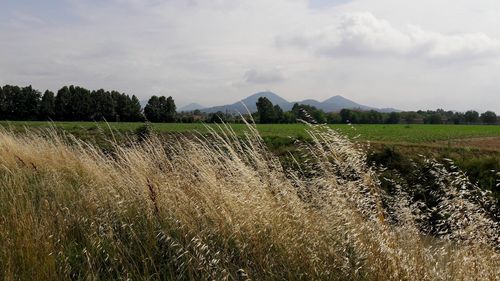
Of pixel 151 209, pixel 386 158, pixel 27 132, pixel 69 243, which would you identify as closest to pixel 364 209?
pixel 151 209

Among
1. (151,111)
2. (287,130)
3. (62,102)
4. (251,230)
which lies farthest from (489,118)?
(251,230)

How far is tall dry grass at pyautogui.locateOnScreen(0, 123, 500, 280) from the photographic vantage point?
3.33m

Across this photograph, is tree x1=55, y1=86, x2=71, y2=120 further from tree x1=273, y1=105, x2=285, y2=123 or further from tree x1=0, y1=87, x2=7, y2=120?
tree x1=273, y1=105, x2=285, y2=123

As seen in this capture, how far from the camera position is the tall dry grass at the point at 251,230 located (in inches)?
131

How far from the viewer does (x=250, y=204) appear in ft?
13.5

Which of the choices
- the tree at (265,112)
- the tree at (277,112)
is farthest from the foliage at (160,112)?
the tree at (277,112)

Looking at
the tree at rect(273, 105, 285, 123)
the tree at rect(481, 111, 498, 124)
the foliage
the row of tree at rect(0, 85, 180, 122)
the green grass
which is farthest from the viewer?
the tree at rect(481, 111, 498, 124)

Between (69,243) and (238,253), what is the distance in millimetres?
1558

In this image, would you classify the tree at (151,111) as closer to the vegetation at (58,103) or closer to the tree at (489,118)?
the vegetation at (58,103)

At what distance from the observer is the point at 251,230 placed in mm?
3807

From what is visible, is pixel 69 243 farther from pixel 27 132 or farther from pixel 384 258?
pixel 27 132

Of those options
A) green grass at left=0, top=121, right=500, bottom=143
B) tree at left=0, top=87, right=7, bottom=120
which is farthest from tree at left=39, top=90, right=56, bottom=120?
green grass at left=0, top=121, right=500, bottom=143

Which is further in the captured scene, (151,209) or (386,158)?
(386,158)

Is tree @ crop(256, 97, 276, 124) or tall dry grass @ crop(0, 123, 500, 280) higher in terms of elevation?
tree @ crop(256, 97, 276, 124)
